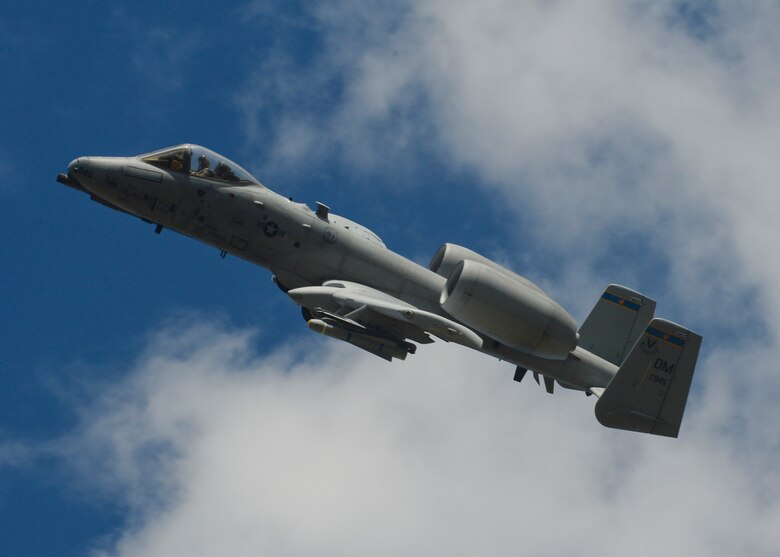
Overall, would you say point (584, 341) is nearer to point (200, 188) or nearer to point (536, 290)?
point (536, 290)

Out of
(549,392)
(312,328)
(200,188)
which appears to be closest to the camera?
(312,328)

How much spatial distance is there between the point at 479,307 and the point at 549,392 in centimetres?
456

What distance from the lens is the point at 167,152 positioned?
101ft

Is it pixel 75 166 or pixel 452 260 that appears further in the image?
pixel 452 260

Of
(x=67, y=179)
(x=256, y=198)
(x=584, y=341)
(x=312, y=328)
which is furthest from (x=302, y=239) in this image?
(x=584, y=341)

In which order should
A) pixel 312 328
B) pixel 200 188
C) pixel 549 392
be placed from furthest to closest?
pixel 549 392, pixel 200 188, pixel 312 328

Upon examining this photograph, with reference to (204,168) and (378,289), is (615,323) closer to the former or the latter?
(378,289)

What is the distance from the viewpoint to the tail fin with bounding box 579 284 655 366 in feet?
111

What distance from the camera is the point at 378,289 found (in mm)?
31938

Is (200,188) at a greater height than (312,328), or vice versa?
(200,188)

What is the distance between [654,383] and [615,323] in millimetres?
3406

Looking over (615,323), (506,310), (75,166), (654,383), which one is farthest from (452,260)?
(75,166)

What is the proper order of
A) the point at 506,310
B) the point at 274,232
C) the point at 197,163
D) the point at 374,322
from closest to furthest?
the point at 374,322 < the point at 506,310 < the point at 197,163 < the point at 274,232

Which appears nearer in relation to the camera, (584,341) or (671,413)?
(671,413)
